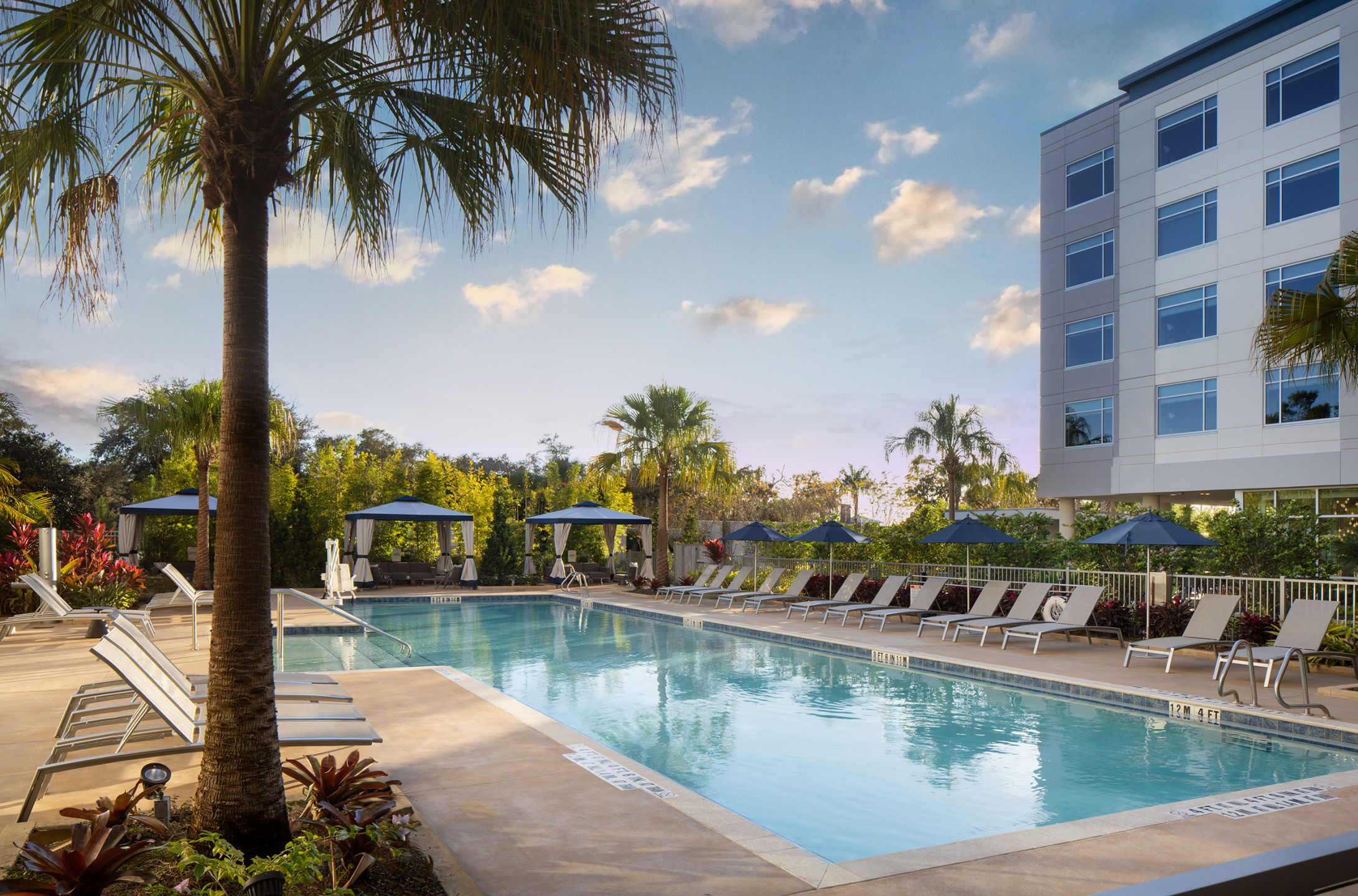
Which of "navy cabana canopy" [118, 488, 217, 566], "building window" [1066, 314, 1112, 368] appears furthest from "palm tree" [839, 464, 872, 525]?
"navy cabana canopy" [118, 488, 217, 566]

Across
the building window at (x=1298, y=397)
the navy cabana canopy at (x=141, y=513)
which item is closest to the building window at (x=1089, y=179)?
the building window at (x=1298, y=397)

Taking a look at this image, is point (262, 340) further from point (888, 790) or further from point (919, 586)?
point (919, 586)

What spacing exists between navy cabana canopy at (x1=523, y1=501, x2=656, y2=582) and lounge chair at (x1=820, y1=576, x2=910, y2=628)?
730 cm

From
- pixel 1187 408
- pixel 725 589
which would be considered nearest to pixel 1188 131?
pixel 1187 408

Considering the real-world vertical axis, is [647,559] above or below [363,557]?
below

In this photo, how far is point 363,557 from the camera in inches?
844

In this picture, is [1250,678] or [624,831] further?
[1250,678]

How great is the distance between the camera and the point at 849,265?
92.7 ft

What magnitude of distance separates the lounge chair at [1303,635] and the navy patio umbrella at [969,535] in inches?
175

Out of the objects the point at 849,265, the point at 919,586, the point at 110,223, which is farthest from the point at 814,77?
the point at 110,223

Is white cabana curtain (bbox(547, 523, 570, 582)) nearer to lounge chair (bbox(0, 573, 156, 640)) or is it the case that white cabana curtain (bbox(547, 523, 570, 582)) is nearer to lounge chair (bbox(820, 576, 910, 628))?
lounge chair (bbox(820, 576, 910, 628))

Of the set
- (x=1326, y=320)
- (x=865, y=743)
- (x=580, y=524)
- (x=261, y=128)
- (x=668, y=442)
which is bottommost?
(x=865, y=743)

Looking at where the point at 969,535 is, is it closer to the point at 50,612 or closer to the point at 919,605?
the point at 919,605

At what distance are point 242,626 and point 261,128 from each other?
6.66 feet
